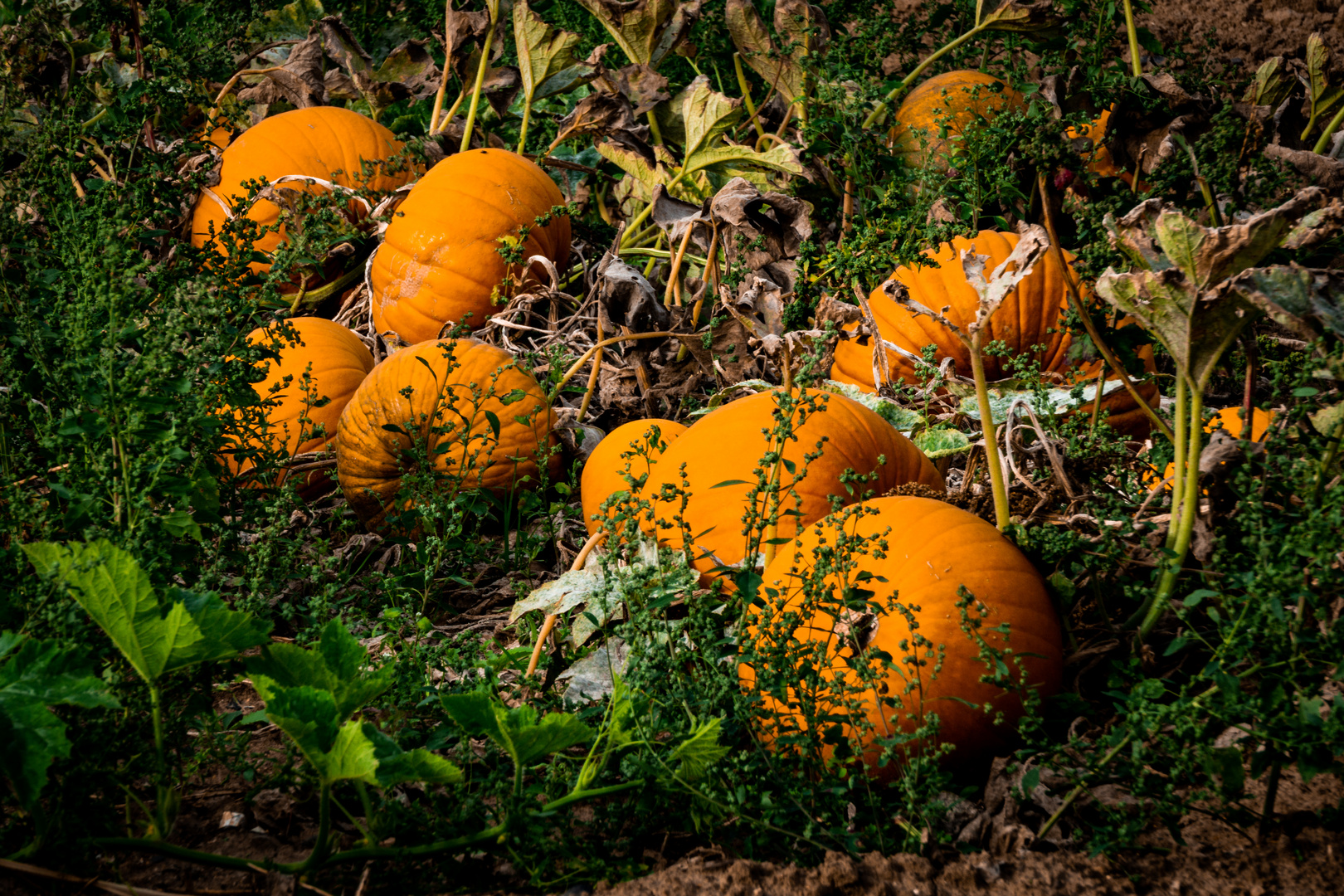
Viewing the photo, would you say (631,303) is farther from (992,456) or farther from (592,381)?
(992,456)

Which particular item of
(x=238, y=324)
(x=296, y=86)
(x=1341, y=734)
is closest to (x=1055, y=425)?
(x=1341, y=734)

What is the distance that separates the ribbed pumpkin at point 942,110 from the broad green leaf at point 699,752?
2603mm

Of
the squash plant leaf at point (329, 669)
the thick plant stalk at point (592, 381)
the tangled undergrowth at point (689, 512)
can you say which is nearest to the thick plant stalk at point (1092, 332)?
the tangled undergrowth at point (689, 512)

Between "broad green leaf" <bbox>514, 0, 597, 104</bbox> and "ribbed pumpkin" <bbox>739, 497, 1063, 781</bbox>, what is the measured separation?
268 cm

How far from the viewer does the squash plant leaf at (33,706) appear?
3.68ft

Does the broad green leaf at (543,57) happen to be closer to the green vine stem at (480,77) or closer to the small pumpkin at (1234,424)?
the green vine stem at (480,77)

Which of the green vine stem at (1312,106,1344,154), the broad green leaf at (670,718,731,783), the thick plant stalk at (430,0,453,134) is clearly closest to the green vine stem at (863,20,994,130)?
the green vine stem at (1312,106,1344,154)

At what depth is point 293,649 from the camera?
4.71 feet

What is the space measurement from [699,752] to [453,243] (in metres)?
2.43

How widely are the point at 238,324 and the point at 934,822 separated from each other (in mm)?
1925

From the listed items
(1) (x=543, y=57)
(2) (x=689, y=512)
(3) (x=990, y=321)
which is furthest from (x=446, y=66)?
(2) (x=689, y=512)

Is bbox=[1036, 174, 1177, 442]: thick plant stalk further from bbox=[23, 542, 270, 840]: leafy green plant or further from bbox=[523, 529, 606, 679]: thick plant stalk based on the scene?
bbox=[23, 542, 270, 840]: leafy green plant

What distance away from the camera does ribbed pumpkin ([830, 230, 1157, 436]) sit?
2.95 meters

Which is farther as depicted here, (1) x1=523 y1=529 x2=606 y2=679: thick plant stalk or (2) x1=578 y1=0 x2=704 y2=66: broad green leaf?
(2) x1=578 y1=0 x2=704 y2=66: broad green leaf
